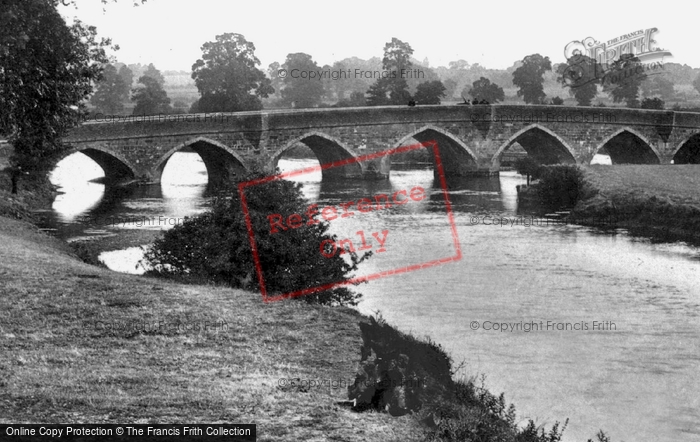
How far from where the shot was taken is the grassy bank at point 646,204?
30734 mm

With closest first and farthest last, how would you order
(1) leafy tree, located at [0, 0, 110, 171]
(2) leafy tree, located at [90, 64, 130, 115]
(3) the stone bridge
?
(1) leafy tree, located at [0, 0, 110, 171] < (3) the stone bridge < (2) leafy tree, located at [90, 64, 130, 115]

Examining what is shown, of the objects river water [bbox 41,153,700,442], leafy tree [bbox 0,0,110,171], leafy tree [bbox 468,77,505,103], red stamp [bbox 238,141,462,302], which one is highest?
leafy tree [bbox 468,77,505,103]

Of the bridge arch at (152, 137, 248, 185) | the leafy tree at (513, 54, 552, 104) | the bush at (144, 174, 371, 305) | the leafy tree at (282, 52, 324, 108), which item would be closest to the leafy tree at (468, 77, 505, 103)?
the leafy tree at (513, 54, 552, 104)

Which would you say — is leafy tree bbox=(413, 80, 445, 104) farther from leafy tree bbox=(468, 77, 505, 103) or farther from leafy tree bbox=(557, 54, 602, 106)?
leafy tree bbox=(557, 54, 602, 106)

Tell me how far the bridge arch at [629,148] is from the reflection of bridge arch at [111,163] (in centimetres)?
Result: 3322

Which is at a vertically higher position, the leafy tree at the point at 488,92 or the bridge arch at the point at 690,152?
the leafy tree at the point at 488,92

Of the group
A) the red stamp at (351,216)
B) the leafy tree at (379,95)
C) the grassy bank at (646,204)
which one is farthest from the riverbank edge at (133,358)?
the leafy tree at (379,95)

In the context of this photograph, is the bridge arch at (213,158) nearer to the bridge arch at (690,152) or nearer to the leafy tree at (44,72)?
the leafy tree at (44,72)

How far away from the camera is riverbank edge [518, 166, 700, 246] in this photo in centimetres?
3038

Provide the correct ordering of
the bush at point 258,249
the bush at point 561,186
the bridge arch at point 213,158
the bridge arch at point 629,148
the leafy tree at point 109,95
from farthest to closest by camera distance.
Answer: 1. the leafy tree at point 109,95
2. the bridge arch at point 629,148
3. the bridge arch at point 213,158
4. the bush at point 561,186
5. the bush at point 258,249

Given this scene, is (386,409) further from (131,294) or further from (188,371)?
(131,294)

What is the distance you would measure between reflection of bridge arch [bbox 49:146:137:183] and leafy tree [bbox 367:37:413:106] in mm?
33393

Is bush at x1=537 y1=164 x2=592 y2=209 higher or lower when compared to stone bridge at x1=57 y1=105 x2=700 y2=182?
lower

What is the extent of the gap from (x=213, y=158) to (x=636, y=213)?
1055 inches
